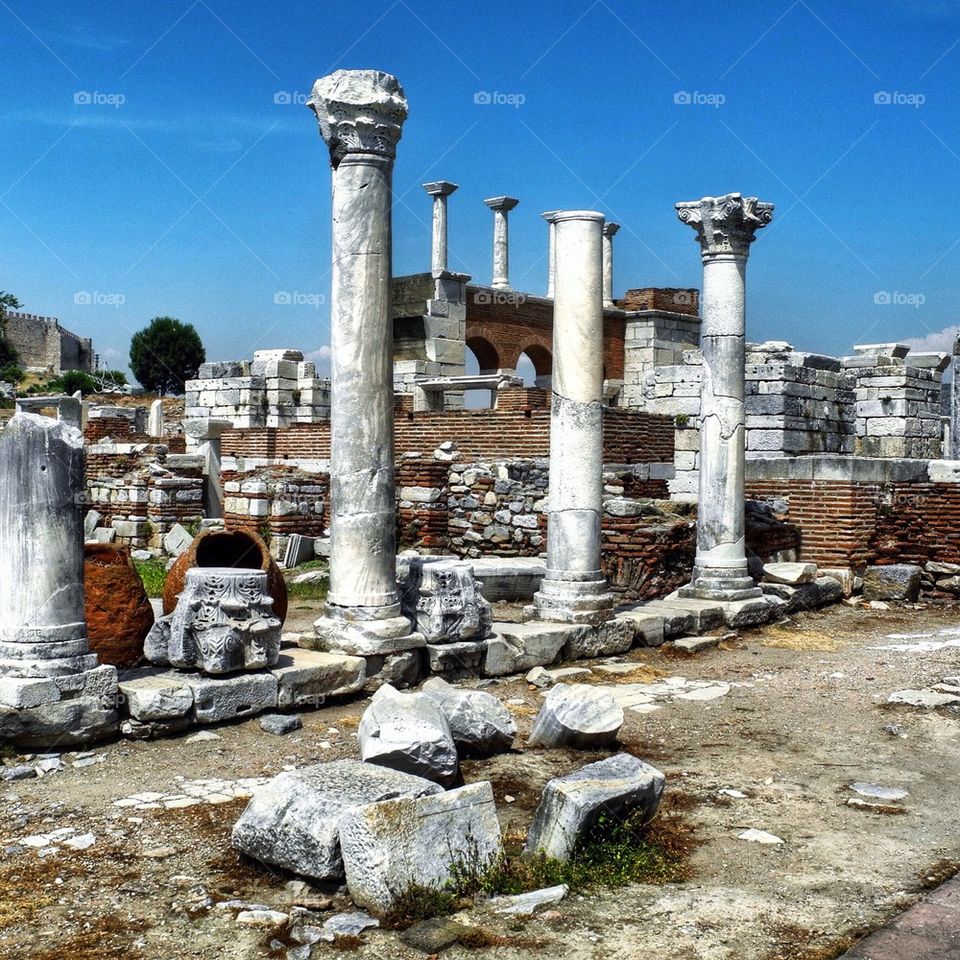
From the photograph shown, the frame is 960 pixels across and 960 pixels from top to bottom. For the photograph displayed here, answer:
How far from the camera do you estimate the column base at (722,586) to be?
36.1 feet

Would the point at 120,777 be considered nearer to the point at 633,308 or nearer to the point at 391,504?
the point at 391,504

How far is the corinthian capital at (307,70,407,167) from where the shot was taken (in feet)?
25.3

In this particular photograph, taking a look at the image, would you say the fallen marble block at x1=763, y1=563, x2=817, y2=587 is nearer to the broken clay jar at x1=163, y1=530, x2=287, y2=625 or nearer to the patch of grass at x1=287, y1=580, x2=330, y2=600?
the patch of grass at x1=287, y1=580, x2=330, y2=600

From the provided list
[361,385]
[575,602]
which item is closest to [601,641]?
[575,602]

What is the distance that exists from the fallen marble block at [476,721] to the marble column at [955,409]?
1092 cm

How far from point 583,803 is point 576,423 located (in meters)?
5.52

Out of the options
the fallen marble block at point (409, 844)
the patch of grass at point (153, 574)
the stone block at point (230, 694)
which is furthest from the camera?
the patch of grass at point (153, 574)

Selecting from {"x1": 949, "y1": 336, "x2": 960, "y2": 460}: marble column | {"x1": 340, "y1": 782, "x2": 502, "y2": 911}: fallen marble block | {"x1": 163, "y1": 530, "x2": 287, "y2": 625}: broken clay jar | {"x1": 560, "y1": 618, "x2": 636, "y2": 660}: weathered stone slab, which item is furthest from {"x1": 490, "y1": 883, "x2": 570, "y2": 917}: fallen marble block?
{"x1": 949, "y1": 336, "x2": 960, "y2": 460}: marble column

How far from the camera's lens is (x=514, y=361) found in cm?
2970

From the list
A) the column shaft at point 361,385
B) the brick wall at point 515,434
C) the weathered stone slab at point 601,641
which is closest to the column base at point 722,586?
the weathered stone slab at point 601,641

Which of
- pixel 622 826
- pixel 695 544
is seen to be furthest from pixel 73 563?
pixel 695 544

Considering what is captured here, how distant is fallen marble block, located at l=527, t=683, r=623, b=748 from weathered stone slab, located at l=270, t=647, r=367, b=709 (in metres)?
1.45

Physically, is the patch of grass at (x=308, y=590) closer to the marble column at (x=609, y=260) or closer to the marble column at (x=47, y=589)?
the marble column at (x=47, y=589)

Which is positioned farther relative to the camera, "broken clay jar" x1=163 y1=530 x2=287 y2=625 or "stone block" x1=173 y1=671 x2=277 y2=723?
"broken clay jar" x1=163 y1=530 x2=287 y2=625
